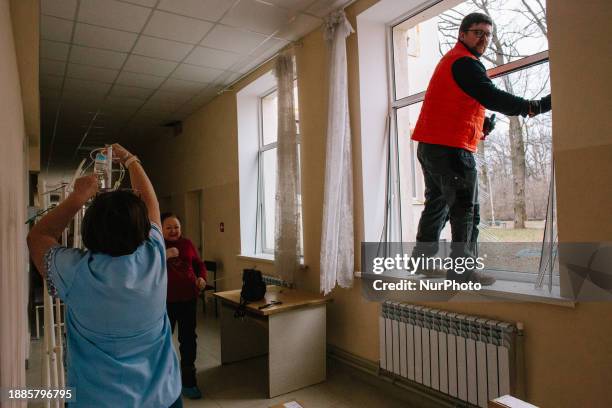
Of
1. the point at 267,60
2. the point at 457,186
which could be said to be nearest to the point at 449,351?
the point at 457,186

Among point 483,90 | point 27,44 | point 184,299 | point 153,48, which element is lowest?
point 184,299

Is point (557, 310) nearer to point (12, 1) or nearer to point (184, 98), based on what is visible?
point (12, 1)

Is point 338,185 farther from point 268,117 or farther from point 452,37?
point 268,117

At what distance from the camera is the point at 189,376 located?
290cm

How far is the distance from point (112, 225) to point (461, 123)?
1.87 metres

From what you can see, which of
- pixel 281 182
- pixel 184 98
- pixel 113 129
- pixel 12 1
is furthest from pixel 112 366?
pixel 113 129

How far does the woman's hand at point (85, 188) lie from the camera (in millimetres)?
1153

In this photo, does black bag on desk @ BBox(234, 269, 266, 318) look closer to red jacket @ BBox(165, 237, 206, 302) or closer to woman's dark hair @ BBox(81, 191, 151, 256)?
red jacket @ BBox(165, 237, 206, 302)

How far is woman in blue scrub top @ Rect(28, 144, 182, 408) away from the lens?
3.46ft

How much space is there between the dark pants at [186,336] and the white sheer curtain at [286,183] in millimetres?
999

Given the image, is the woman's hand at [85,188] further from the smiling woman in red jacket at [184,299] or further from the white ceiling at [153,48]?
the white ceiling at [153,48]

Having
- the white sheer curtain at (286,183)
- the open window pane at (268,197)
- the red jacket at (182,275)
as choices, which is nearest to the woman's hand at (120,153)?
the red jacket at (182,275)

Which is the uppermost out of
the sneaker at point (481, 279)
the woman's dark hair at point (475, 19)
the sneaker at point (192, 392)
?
the woman's dark hair at point (475, 19)

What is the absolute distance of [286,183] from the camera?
368 cm
